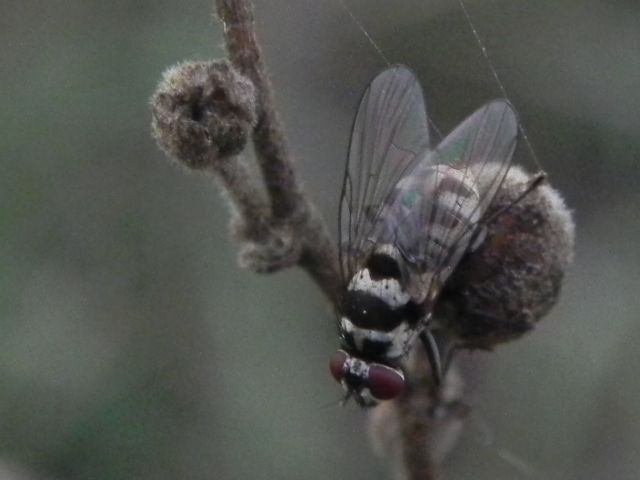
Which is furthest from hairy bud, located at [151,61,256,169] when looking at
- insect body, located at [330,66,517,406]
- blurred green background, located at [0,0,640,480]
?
blurred green background, located at [0,0,640,480]

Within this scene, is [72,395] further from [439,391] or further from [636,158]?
[636,158]

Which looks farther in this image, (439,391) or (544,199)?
(439,391)

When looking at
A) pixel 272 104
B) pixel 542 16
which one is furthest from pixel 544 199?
pixel 542 16

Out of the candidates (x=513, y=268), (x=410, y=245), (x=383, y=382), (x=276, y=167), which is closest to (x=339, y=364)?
(x=383, y=382)

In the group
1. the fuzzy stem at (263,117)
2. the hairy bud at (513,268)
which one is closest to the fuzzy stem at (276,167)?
the fuzzy stem at (263,117)

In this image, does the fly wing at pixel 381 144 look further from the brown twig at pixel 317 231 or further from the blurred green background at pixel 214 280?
the blurred green background at pixel 214 280

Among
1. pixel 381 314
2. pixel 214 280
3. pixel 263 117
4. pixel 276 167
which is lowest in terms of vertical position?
pixel 214 280

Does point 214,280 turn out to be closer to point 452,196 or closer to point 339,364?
point 339,364
